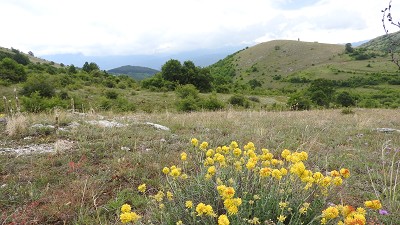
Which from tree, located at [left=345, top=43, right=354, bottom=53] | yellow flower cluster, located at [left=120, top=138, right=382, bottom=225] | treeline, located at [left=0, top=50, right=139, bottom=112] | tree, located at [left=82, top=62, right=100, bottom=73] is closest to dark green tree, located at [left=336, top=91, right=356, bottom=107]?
treeline, located at [left=0, top=50, right=139, bottom=112]

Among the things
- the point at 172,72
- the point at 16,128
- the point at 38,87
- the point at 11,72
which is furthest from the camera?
the point at 172,72

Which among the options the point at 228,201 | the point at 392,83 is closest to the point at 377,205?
the point at 228,201

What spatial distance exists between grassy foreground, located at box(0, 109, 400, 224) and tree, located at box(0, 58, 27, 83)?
2812 centimetres

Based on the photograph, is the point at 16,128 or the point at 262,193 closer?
the point at 262,193

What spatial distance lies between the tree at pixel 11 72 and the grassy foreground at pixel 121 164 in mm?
28116

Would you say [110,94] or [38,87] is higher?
[38,87]

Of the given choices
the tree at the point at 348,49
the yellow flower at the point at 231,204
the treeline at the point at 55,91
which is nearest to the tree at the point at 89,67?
the treeline at the point at 55,91

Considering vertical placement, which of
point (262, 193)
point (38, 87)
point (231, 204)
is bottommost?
point (262, 193)

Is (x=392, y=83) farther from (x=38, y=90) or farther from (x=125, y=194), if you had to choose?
(x=125, y=194)

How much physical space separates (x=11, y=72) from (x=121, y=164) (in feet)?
108

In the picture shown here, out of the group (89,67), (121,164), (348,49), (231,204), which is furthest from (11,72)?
(348,49)

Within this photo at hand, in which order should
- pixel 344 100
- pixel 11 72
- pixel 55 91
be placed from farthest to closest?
pixel 344 100 → pixel 11 72 → pixel 55 91

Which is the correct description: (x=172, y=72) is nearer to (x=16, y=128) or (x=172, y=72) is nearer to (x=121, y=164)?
(x=16, y=128)

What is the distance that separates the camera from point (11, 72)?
30922 millimetres
